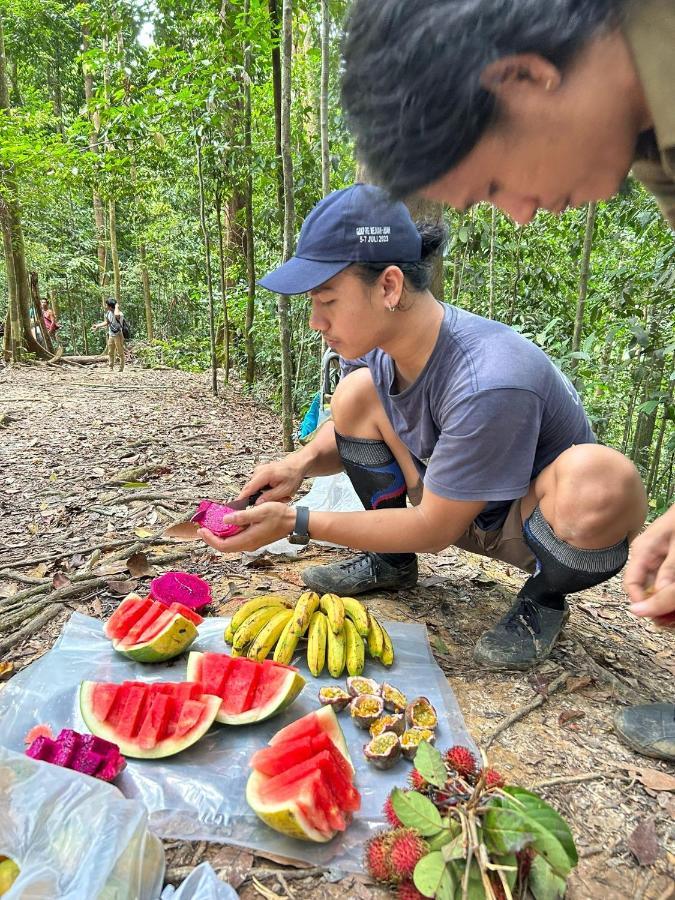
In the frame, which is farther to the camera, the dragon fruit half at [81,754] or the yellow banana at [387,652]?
the yellow banana at [387,652]

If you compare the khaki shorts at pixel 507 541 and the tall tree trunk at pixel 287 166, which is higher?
the tall tree trunk at pixel 287 166

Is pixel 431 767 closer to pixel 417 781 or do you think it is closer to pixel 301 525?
pixel 417 781

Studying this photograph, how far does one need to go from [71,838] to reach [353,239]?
191cm

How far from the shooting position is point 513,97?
3.57ft

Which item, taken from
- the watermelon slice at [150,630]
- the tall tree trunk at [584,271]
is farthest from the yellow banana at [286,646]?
the tall tree trunk at [584,271]

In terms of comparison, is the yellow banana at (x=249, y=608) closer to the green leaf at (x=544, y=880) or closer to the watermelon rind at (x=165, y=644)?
the watermelon rind at (x=165, y=644)

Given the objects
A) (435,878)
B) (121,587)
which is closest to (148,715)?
(435,878)

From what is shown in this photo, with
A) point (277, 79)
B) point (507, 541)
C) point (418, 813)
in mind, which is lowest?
point (418, 813)

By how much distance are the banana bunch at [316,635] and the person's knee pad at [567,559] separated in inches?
27.0

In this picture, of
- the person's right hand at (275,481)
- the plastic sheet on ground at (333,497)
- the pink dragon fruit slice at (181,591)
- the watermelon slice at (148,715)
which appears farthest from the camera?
the plastic sheet on ground at (333,497)

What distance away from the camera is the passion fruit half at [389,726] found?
1886mm

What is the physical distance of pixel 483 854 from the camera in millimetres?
1248

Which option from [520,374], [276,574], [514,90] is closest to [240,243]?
[276,574]

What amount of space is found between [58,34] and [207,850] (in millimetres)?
20357
